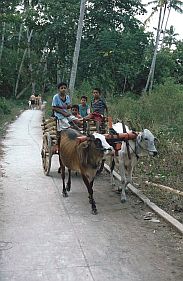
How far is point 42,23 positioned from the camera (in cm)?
2202

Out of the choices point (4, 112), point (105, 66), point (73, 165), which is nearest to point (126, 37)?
point (105, 66)

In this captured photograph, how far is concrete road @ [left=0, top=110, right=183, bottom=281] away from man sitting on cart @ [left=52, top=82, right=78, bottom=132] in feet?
4.28

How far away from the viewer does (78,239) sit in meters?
5.44

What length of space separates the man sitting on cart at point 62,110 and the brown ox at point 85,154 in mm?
611

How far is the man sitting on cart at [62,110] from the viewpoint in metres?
8.19

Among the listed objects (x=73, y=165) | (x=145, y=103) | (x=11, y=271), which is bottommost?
(x=11, y=271)

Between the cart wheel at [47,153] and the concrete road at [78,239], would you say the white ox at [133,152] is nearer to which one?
the concrete road at [78,239]

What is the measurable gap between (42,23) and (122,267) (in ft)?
63.8

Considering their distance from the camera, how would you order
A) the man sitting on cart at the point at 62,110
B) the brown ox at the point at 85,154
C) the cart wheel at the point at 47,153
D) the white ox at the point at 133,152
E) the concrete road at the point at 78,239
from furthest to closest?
the cart wheel at the point at 47,153 < the man sitting on cart at the point at 62,110 < the white ox at the point at 133,152 < the brown ox at the point at 85,154 < the concrete road at the point at 78,239

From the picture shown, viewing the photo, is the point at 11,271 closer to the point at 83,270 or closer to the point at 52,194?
the point at 83,270

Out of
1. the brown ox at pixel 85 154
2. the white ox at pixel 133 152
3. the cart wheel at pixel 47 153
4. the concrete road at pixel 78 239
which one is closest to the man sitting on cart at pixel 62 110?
the brown ox at pixel 85 154

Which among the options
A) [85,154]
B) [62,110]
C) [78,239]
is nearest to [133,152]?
[85,154]

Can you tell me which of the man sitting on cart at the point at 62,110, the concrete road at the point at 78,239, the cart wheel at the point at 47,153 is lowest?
the concrete road at the point at 78,239

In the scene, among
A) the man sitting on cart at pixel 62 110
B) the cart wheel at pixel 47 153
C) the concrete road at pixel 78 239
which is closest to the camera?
the concrete road at pixel 78 239
